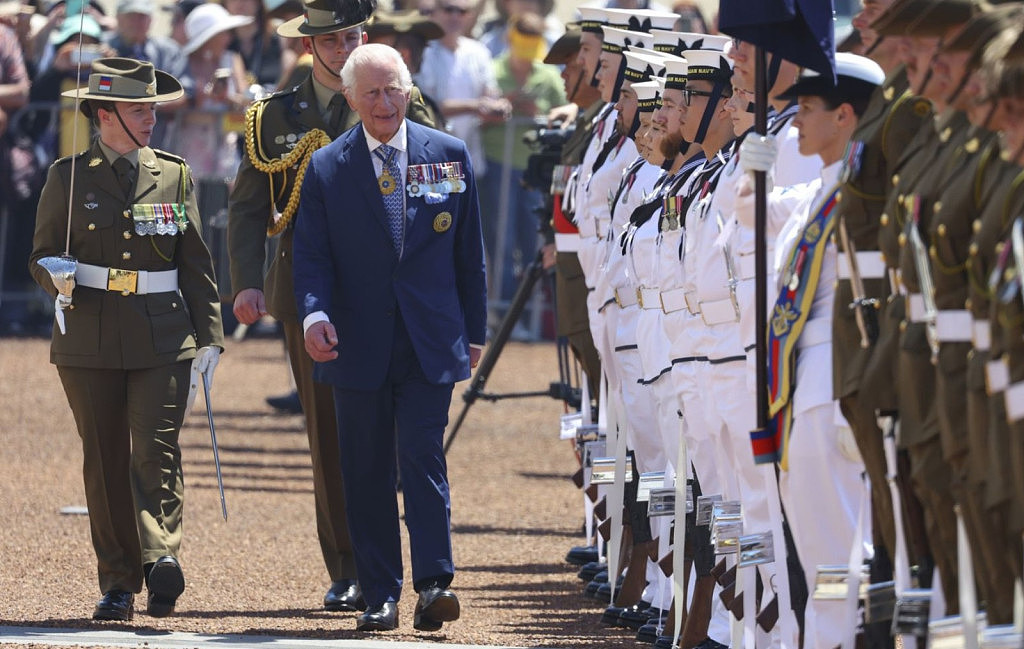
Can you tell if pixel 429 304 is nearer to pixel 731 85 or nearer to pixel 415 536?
pixel 415 536

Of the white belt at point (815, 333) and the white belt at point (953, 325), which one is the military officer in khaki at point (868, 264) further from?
the white belt at point (953, 325)

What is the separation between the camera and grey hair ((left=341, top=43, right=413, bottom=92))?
8234mm

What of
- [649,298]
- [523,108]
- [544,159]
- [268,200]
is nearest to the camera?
[649,298]

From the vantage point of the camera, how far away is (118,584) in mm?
8500

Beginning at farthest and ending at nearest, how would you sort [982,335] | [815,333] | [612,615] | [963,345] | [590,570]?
[590,570] < [612,615] < [815,333] < [963,345] < [982,335]

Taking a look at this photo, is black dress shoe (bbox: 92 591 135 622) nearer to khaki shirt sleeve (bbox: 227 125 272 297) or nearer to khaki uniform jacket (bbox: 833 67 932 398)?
khaki shirt sleeve (bbox: 227 125 272 297)

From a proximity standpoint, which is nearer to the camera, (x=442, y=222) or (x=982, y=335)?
(x=982, y=335)

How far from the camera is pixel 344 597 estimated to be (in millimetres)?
8797

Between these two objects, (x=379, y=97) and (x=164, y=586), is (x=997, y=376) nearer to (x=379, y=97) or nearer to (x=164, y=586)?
(x=379, y=97)

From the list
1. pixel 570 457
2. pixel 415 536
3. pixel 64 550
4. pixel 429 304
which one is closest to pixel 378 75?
pixel 429 304

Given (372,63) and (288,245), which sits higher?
(372,63)

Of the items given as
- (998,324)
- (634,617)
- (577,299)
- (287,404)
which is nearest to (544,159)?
(577,299)

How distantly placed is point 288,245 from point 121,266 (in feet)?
2.42

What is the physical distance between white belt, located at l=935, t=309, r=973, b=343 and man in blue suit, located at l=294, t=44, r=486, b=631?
10.5 feet
